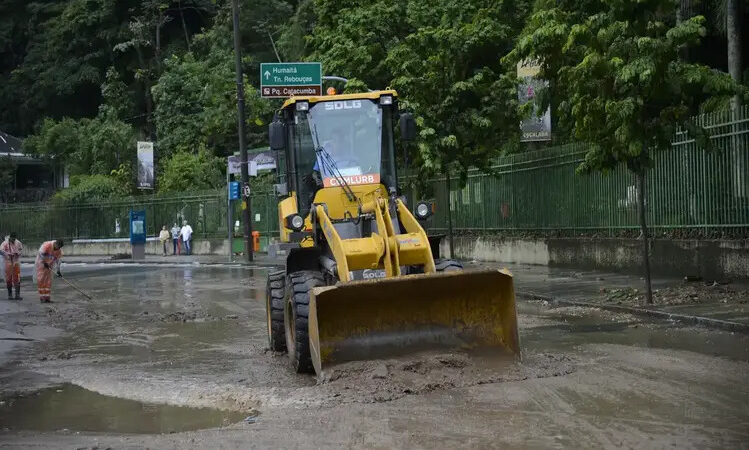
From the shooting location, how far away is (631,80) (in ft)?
46.9

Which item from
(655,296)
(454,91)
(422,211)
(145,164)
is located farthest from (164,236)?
(422,211)

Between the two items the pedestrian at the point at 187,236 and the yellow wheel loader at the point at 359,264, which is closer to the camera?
the yellow wheel loader at the point at 359,264

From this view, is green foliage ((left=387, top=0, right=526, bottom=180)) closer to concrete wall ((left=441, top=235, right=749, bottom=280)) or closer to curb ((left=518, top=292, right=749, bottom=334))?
concrete wall ((left=441, top=235, right=749, bottom=280))

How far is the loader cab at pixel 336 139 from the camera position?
1182 centimetres

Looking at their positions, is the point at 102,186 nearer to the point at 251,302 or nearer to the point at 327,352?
the point at 251,302

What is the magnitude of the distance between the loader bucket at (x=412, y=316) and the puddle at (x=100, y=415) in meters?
1.32

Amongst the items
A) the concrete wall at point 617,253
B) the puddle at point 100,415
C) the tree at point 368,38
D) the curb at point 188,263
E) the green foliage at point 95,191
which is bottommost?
the puddle at point 100,415

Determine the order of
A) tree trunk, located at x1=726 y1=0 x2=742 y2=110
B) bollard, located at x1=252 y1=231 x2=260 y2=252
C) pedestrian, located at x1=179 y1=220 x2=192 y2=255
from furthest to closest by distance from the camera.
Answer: pedestrian, located at x1=179 y1=220 x2=192 y2=255 → bollard, located at x1=252 y1=231 x2=260 y2=252 → tree trunk, located at x1=726 y1=0 x2=742 y2=110

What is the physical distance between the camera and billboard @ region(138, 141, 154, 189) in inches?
1791

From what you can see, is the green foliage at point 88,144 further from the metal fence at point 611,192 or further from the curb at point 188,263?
the metal fence at point 611,192

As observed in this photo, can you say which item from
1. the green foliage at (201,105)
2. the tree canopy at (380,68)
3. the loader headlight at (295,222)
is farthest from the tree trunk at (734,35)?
the green foliage at (201,105)

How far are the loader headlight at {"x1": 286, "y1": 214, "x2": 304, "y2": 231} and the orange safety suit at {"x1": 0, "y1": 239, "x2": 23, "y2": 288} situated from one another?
13202 millimetres

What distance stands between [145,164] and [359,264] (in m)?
37.9

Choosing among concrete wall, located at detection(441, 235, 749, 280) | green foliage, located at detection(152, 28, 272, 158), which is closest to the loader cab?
concrete wall, located at detection(441, 235, 749, 280)
